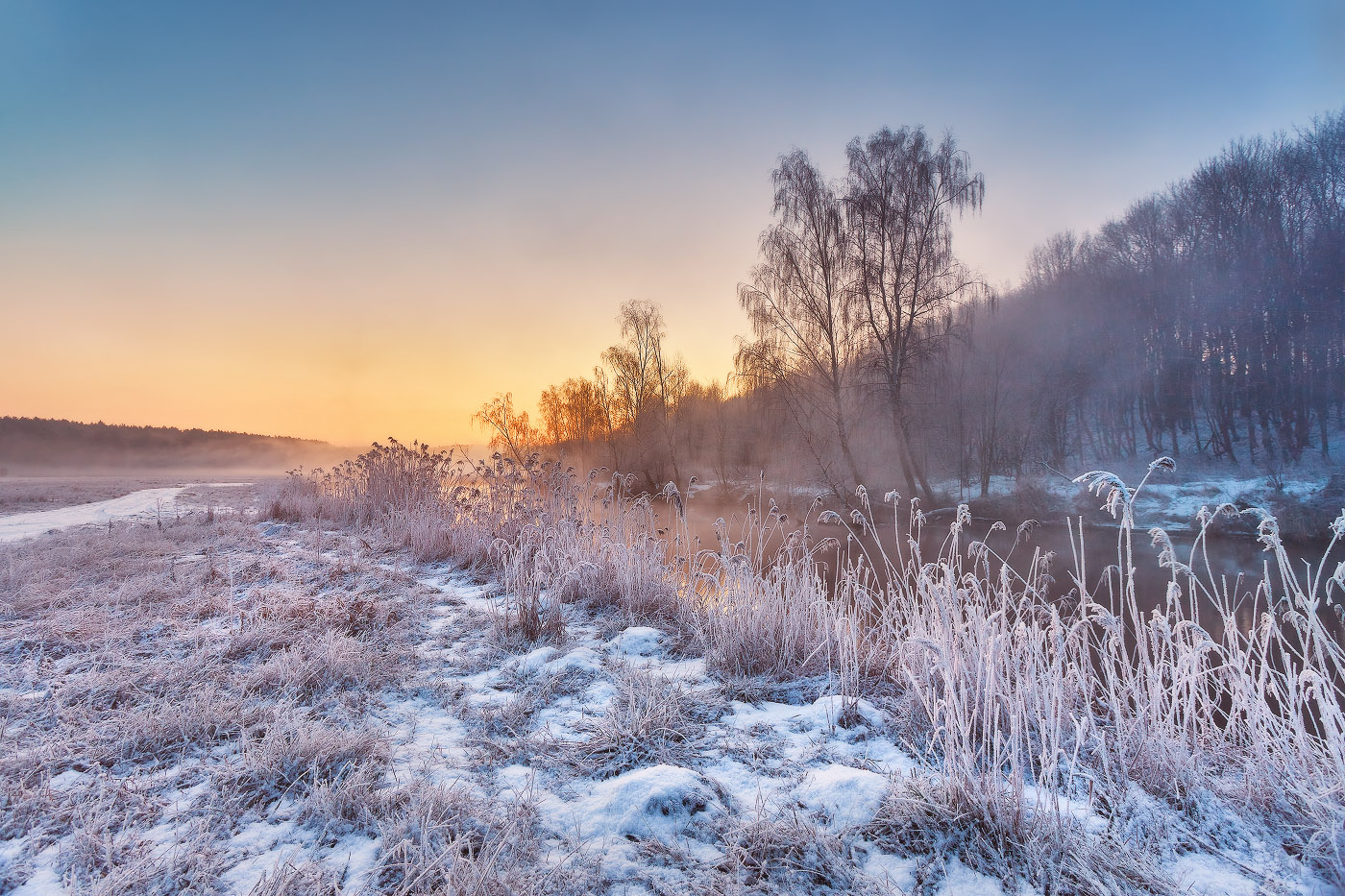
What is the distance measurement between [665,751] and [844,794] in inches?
29.1

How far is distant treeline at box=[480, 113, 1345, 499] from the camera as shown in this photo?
15.2 m

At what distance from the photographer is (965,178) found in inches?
567

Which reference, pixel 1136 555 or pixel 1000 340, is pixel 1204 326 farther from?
pixel 1136 555

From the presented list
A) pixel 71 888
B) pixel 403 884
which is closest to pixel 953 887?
pixel 403 884

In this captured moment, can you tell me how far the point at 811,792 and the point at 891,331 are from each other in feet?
50.6

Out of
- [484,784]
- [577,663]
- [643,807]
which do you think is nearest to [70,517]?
[577,663]

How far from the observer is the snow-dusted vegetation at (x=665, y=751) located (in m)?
1.56

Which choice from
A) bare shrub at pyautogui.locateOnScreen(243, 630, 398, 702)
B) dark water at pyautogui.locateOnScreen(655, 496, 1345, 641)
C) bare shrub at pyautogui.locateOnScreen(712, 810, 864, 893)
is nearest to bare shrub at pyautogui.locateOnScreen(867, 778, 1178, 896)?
bare shrub at pyautogui.locateOnScreen(712, 810, 864, 893)

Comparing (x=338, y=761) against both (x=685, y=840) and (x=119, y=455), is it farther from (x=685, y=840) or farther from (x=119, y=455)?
(x=119, y=455)

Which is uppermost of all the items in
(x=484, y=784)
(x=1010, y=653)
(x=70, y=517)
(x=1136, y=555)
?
(x=70, y=517)

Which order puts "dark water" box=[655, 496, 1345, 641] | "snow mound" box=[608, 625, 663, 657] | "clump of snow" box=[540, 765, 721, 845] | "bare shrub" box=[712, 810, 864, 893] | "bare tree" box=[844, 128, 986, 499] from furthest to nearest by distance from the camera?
"bare tree" box=[844, 128, 986, 499] < "dark water" box=[655, 496, 1345, 641] < "snow mound" box=[608, 625, 663, 657] < "clump of snow" box=[540, 765, 721, 845] < "bare shrub" box=[712, 810, 864, 893]

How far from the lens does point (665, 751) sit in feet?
7.30

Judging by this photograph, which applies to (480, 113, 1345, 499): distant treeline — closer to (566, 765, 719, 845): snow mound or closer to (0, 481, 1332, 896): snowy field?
(0, 481, 1332, 896): snowy field

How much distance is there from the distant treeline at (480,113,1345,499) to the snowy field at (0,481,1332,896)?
6640 millimetres
